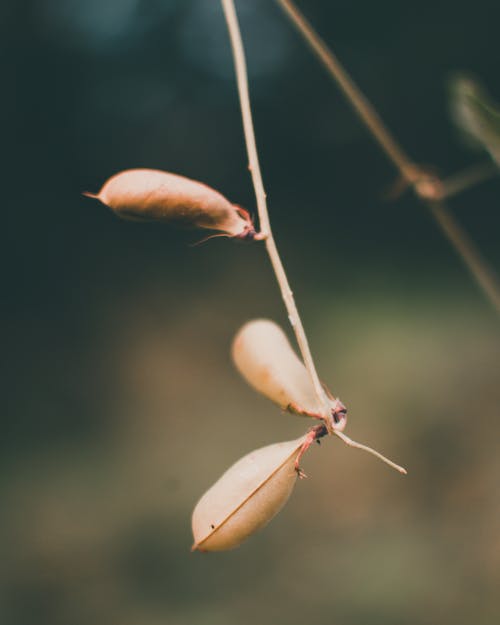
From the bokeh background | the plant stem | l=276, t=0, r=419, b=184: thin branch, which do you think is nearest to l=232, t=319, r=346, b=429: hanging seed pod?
the plant stem

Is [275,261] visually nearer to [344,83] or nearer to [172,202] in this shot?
[172,202]

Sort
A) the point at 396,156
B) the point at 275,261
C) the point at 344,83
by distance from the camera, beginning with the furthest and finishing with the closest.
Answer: the point at 396,156 < the point at 344,83 < the point at 275,261

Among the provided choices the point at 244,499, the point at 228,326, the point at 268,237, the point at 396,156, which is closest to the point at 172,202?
the point at 268,237

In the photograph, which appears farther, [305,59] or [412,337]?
[305,59]

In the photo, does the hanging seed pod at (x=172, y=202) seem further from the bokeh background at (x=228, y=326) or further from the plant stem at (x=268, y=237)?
the bokeh background at (x=228, y=326)

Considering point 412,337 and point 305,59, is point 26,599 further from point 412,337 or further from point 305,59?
point 305,59

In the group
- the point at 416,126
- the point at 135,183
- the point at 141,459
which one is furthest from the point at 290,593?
the point at 416,126
